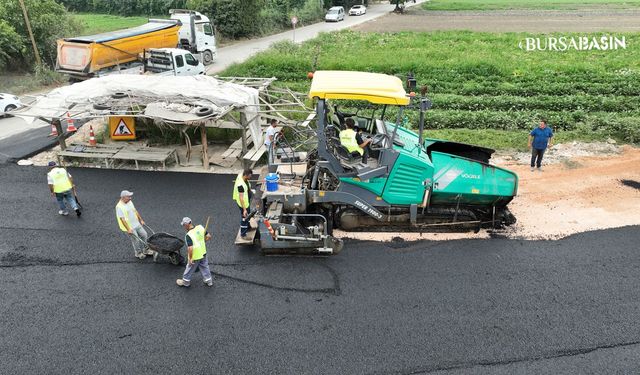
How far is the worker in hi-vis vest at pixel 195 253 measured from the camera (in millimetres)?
6867

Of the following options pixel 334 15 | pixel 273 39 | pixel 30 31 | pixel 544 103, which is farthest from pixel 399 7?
pixel 30 31

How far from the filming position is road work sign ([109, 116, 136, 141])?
12781mm

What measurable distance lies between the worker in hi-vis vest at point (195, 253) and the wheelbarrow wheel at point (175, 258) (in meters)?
0.54

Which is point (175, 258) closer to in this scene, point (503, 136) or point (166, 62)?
point (503, 136)

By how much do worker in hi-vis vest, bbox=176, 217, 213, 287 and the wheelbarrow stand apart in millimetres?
554

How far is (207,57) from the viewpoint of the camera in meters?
23.7

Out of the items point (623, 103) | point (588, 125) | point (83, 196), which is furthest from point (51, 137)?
point (623, 103)

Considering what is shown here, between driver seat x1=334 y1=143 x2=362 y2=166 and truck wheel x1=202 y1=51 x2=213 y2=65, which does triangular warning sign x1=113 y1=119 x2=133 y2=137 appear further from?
truck wheel x1=202 y1=51 x2=213 y2=65

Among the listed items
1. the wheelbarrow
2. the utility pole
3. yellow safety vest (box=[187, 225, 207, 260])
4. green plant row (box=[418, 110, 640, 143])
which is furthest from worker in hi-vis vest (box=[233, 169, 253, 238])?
the utility pole

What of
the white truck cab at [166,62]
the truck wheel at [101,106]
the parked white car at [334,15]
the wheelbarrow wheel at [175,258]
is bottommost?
the wheelbarrow wheel at [175,258]

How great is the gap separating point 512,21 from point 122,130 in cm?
3416

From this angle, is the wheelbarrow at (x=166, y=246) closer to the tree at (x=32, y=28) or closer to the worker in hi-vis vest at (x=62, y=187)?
the worker in hi-vis vest at (x=62, y=187)

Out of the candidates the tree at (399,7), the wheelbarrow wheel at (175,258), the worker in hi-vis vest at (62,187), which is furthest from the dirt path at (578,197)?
the tree at (399,7)

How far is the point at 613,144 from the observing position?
1271 centimetres
